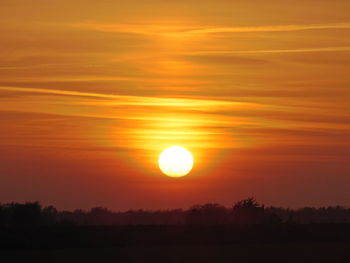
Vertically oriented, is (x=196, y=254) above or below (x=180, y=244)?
below

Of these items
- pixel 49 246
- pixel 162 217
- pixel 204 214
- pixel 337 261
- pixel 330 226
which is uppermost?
pixel 162 217

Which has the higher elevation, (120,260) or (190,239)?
(190,239)

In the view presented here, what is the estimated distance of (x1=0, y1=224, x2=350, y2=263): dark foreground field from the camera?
5228 cm

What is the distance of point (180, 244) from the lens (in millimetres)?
61062

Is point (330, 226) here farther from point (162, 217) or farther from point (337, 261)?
point (162, 217)

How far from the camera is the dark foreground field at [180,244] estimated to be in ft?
172

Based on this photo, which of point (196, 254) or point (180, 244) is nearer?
point (196, 254)

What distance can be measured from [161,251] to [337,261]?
891cm

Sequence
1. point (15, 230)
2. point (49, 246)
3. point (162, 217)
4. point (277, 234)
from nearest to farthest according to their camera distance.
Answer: point (49, 246)
point (15, 230)
point (277, 234)
point (162, 217)

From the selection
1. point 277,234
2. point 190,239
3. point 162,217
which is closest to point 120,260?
point 190,239

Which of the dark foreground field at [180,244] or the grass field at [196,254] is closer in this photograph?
the grass field at [196,254]

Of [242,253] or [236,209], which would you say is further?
[236,209]

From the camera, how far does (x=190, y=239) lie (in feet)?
209

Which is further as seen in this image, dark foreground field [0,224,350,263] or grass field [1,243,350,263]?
dark foreground field [0,224,350,263]
